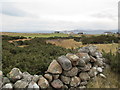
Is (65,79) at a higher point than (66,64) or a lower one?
lower

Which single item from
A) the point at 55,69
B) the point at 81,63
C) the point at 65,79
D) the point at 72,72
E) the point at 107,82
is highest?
the point at 81,63

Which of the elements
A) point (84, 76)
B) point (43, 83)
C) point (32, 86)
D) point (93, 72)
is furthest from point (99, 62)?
point (32, 86)

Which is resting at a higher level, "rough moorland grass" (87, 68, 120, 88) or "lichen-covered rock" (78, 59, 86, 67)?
"lichen-covered rock" (78, 59, 86, 67)

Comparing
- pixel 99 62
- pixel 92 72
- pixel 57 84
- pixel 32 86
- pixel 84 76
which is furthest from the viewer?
pixel 99 62

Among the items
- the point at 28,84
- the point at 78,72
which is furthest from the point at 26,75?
the point at 78,72

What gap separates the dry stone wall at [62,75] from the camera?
3539 mm

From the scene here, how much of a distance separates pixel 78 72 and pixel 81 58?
0.56 meters

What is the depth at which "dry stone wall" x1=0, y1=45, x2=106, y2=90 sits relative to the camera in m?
3.54

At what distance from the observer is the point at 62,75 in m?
4.25

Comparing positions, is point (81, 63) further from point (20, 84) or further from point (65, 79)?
point (20, 84)

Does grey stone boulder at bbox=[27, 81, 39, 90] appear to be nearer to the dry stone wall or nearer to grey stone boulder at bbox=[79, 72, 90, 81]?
the dry stone wall

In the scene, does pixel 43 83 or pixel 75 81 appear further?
pixel 75 81

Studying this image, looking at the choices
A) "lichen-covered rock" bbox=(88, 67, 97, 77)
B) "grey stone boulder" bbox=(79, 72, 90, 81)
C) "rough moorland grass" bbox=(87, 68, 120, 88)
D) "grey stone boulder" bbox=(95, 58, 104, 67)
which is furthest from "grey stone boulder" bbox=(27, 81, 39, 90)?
"grey stone boulder" bbox=(95, 58, 104, 67)

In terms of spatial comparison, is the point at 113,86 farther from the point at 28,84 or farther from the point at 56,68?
the point at 28,84
